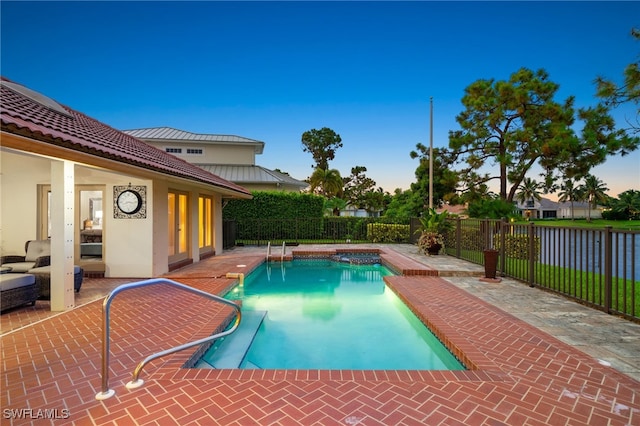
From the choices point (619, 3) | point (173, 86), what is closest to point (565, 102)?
point (619, 3)

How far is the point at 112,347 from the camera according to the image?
13.5 feet

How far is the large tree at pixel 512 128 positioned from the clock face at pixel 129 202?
18.5m

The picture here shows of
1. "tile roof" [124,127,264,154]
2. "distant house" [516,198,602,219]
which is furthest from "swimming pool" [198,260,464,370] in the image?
"distant house" [516,198,602,219]

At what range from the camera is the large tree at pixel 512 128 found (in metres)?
18.4

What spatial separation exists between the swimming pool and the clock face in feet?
10.9

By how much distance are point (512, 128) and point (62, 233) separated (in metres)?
21.9

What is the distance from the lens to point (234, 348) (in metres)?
4.93

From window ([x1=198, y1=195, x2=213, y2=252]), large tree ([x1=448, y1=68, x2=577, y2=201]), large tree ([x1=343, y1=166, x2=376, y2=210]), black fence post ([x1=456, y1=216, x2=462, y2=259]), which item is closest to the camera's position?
black fence post ([x1=456, y1=216, x2=462, y2=259])

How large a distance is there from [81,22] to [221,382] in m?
12.7

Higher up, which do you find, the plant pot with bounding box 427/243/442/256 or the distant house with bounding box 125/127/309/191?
the distant house with bounding box 125/127/309/191

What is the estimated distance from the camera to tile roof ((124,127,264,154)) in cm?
2491

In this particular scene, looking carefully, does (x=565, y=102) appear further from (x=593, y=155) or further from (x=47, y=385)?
(x=47, y=385)

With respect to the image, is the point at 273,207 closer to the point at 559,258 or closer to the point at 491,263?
the point at 491,263

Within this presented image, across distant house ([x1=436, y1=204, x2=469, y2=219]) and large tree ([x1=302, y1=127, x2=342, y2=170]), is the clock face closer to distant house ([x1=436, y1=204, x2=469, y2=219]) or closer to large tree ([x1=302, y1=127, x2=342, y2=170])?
distant house ([x1=436, y1=204, x2=469, y2=219])
